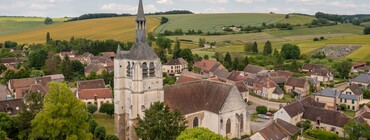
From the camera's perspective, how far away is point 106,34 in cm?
15438

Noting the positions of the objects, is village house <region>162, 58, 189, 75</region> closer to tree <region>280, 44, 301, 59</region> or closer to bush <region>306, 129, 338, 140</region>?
tree <region>280, 44, 301, 59</region>

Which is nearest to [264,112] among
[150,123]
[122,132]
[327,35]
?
[122,132]

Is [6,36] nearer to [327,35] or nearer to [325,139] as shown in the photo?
[327,35]

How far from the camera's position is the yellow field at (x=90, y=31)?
152m

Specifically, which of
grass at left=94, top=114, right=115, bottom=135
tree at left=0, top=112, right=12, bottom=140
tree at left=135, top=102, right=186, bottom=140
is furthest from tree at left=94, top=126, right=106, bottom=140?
tree at left=135, top=102, right=186, bottom=140

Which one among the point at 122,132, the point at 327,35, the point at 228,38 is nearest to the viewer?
the point at 122,132

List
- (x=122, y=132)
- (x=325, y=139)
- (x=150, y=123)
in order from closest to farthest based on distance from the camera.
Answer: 1. (x=150, y=123)
2. (x=122, y=132)
3. (x=325, y=139)

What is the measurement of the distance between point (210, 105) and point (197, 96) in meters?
2.07

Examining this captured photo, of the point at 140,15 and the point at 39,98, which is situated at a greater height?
the point at 140,15

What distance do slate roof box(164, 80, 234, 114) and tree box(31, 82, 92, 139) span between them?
1049 centimetres

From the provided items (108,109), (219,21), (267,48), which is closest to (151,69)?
(108,109)

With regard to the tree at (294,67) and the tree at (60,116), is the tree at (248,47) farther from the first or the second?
the tree at (60,116)

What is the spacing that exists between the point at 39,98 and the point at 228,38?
109005 mm

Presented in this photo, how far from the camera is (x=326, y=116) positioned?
51.2 m
